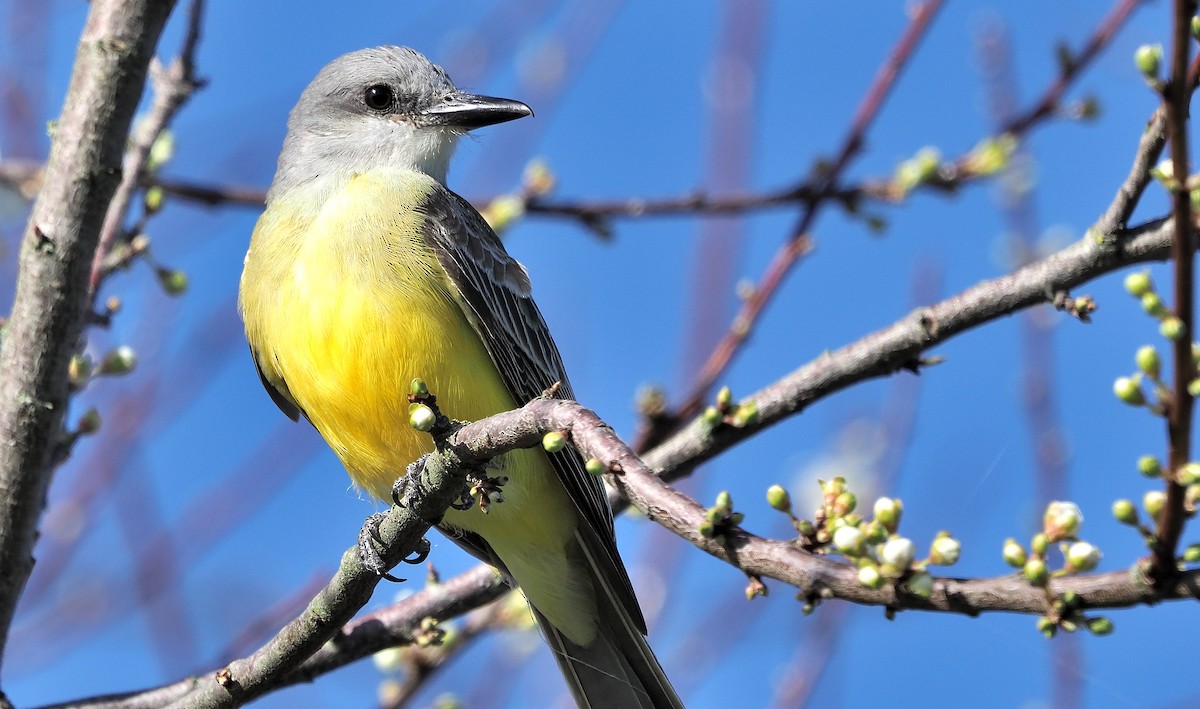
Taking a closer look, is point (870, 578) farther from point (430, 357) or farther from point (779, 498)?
point (430, 357)

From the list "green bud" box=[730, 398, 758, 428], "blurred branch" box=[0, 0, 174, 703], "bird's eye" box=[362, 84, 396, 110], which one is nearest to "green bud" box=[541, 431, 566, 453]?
"green bud" box=[730, 398, 758, 428]

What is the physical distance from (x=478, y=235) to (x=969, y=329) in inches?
92.2

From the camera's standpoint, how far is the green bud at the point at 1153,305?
2338mm

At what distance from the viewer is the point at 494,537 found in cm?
572

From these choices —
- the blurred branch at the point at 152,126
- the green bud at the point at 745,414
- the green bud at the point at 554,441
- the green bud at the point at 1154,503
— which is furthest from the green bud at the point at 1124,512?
the blurred branch at the point at 152,126

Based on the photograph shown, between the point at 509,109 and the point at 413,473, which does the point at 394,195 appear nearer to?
the point at 509,109

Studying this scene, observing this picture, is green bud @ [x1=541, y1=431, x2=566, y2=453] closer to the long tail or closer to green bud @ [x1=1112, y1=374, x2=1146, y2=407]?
green bud @ [x1=1112, y1=374, x2=1146, y2=407]

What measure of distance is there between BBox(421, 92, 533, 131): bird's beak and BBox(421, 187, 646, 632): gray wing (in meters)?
0.71

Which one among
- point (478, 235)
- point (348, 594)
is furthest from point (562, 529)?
point (348, 594)

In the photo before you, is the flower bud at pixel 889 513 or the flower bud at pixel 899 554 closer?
the flower bud at pixel 899 554

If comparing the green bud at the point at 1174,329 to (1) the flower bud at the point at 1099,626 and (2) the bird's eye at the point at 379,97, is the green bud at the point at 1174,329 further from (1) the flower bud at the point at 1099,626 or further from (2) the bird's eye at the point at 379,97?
(2) the bird's eye at the point at 379,97

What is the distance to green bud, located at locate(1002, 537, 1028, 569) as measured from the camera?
2275 millimetres

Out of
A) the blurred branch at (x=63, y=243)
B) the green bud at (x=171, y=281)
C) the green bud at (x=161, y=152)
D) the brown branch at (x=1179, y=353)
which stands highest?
the green bud at (x=161, y=152)

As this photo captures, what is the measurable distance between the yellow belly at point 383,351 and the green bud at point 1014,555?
2.99 m
